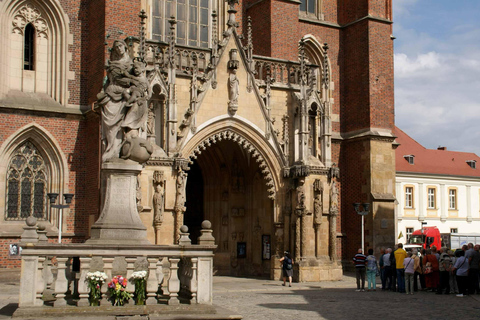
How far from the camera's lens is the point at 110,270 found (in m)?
10.4

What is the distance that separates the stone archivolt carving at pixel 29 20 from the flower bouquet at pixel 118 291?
1397cm

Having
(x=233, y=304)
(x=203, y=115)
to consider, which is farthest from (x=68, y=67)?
(x=233, y=304)

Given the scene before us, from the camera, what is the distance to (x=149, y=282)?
10469 mm

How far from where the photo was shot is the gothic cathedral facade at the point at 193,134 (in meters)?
20.4

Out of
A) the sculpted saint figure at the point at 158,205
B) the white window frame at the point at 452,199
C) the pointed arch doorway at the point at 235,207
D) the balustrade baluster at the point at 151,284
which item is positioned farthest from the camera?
the white window frame at the point at 452,199

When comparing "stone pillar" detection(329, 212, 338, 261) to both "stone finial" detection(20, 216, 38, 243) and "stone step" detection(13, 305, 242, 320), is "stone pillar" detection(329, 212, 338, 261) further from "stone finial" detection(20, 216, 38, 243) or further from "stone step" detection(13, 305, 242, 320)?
"stone finial" detection(20, 216, 38, 243)

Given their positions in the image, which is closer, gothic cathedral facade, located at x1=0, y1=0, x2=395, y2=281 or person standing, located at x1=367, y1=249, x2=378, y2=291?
person standing, located at x1=367, y1=249, x2=378, y2=291

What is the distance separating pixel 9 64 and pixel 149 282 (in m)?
13.4

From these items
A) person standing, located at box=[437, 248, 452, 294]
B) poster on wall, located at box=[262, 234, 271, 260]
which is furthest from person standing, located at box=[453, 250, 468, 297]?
poster on wall, located at box=[262, 234, 271, 260]

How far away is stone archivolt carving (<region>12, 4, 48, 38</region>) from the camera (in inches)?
856

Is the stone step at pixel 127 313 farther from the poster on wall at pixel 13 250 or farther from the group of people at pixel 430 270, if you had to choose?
the poster on wall at pixel 13 250

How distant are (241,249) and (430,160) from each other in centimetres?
3268

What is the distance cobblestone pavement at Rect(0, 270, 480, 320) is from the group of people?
0.47 m

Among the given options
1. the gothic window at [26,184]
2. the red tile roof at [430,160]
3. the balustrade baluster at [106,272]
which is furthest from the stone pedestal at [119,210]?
the red tile roof at [430,160]
